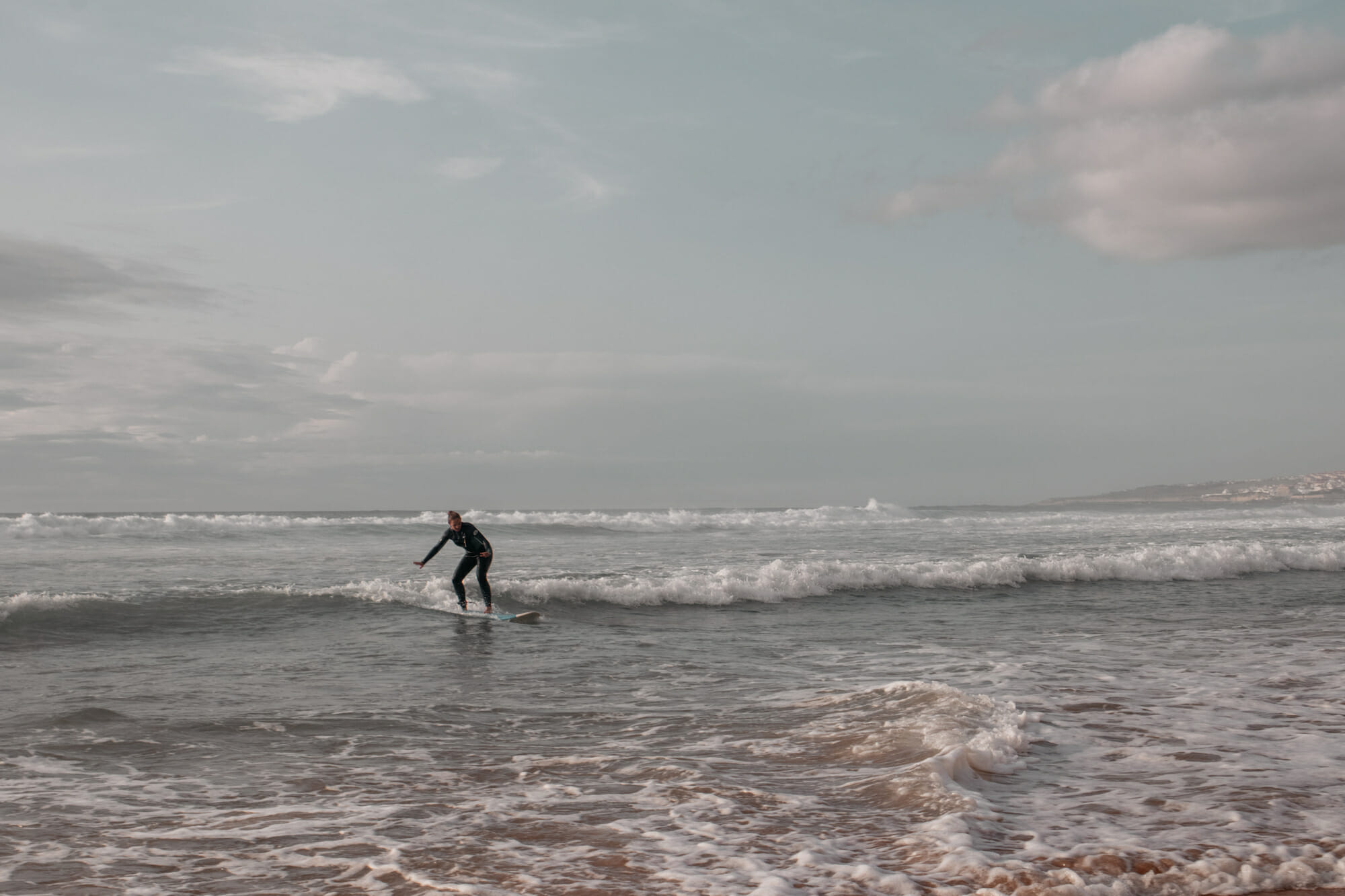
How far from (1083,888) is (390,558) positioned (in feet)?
85.5

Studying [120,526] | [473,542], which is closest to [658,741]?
[473,542]

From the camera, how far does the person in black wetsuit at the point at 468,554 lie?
1775 centimetres

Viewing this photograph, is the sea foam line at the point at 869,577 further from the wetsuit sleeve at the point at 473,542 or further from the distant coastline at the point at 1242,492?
the distant coastline at the point at 1242,492

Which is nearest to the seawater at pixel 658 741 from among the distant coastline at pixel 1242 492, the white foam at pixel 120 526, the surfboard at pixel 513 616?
the surfboard at pixel 513 616

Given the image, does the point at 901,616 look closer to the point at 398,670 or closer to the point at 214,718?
the point at 398,670

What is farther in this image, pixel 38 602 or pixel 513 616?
pixel 513 616

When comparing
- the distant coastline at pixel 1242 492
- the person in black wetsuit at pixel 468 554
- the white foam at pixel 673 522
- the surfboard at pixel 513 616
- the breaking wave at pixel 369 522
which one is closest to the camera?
the surfboard at pixel 513 616

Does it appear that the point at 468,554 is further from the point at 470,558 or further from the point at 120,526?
the point at 120,526

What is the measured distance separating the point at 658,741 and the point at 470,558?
10.9m

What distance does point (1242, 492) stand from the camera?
362 ft

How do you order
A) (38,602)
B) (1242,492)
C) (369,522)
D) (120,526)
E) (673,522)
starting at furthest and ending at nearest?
(1242,492)
(673,522)
(369,522)
(120,526)
(38,602)

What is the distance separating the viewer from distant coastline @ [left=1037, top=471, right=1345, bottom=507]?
4031 inches

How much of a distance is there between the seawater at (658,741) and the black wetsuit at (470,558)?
0.61 meters

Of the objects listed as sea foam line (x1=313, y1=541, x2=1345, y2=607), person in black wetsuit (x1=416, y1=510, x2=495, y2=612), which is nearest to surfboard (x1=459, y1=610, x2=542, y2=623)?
person in black wetsuit (x1=416, y1=510, x2=495, y2=612)
